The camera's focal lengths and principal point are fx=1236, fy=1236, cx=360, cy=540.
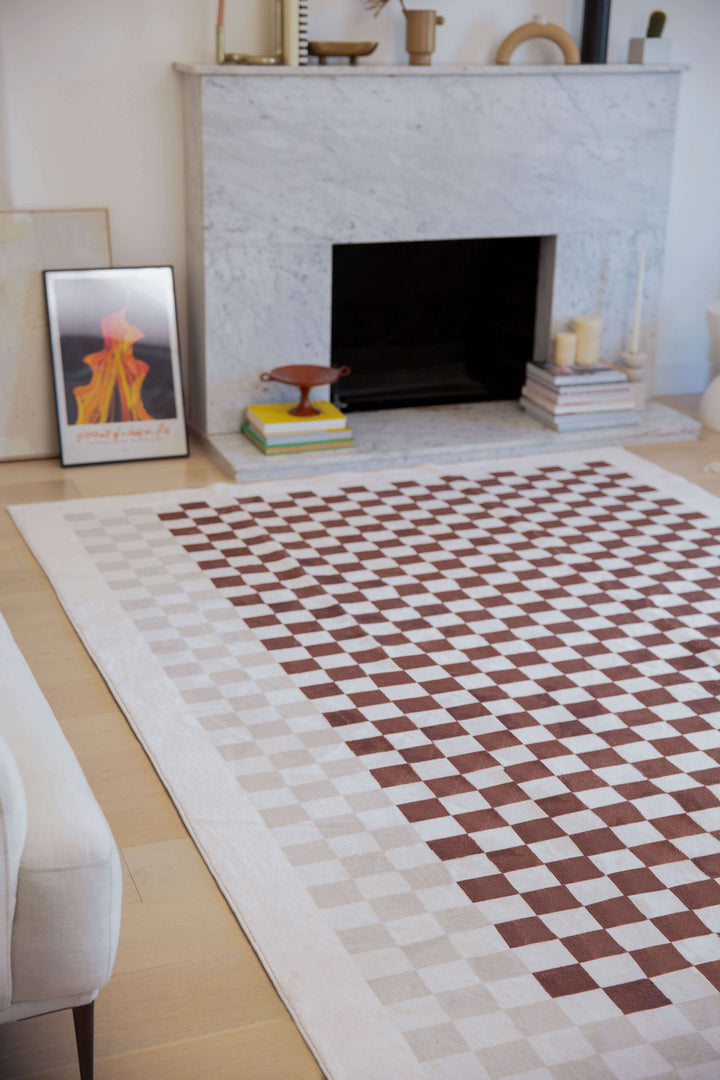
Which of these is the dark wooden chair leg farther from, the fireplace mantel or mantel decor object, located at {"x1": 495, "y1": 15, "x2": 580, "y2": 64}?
mantel decor object, located at {"x1": 495, "y1": 15, "x2": 580, "y2": 64}

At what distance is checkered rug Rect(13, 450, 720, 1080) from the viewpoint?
6.50 ft

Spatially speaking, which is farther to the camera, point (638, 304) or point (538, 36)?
point (638, 304)

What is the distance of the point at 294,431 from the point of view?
4355 millimetres

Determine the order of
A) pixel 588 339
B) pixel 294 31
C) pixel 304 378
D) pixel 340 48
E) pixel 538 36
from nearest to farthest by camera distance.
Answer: pixel 294 31 → pixel 340 48 → pixel 304 378 → pixel 538 36 → pixel 588 339

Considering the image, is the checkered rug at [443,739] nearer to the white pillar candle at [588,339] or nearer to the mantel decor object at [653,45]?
the white pillar candle at [588,339]

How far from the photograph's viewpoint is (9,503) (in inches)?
158

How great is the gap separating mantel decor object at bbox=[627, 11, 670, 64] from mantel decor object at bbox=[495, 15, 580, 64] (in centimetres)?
30

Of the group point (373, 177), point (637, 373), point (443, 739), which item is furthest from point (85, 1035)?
point (637, 373)

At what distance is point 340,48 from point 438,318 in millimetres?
1121

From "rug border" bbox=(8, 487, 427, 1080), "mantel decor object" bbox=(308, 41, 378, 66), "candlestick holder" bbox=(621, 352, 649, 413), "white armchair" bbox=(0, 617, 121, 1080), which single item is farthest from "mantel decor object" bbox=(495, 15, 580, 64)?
"white armchair" bbox=(0, 617, 121, 1080)

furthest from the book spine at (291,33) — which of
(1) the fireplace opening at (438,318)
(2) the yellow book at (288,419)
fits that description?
(2) the yellow book at (288,419)

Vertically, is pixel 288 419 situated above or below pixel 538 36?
below

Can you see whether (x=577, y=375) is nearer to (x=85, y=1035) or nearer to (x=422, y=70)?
(x=422, y=70)

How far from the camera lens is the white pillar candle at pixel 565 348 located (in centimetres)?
482
